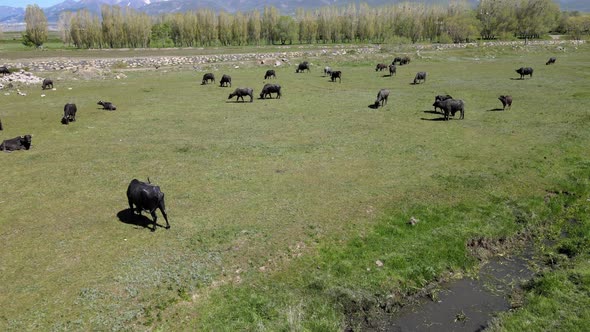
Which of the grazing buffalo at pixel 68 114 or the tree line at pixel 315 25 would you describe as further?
the tree line at pixel 315 25

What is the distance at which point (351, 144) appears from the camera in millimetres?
21906

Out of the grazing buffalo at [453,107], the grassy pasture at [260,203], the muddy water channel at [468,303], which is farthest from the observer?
the grazing buffalo at [453,107]

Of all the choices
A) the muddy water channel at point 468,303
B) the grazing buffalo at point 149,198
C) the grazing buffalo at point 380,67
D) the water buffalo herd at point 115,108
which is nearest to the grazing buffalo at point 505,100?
the water buffalo herd at point 115,108

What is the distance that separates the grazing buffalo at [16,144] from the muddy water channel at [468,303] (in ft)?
71.1

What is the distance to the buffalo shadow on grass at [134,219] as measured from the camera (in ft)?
43.7

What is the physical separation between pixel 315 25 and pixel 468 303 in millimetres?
143702

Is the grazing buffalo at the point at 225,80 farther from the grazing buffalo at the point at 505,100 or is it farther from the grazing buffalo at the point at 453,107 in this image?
the grazing buffalo at the point at 505,100

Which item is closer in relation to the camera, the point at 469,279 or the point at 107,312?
the point at 107,312

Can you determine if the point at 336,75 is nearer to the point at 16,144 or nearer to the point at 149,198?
the point at 16,144

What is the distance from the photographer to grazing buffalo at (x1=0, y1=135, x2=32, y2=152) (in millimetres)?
21219

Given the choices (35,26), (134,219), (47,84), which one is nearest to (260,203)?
(134,219)

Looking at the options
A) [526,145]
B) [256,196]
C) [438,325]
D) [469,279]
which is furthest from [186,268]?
[526,145]

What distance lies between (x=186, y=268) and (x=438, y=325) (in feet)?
22.7

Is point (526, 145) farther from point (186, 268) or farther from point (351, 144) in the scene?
point (186, 268)
